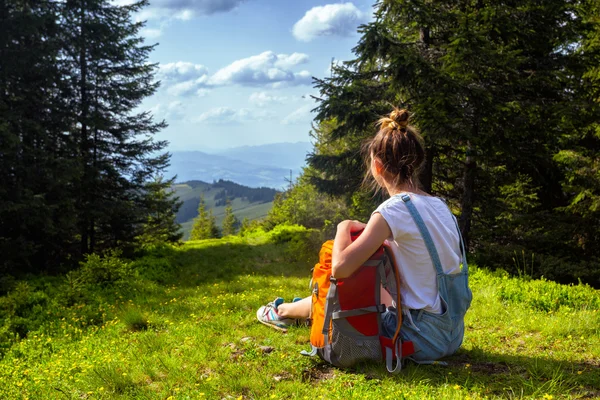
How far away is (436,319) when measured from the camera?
3.30 m

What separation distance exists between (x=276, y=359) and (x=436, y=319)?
158 cm

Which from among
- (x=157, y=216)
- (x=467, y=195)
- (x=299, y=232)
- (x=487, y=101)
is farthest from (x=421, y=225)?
(x=299, y=232)

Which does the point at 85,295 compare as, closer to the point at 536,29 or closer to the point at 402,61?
the point at 402,61

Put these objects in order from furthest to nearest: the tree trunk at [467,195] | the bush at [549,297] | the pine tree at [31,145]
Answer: the tree trunk at [467,195] < the pine tree at [31,145] < the bush at [549,297]

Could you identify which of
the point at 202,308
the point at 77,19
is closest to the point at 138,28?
the point at 77,19

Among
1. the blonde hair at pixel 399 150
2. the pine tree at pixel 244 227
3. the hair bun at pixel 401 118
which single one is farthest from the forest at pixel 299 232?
the pine tree at pixel 244 227

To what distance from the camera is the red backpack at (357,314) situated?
3250 mm

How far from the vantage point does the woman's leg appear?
14.5 feet

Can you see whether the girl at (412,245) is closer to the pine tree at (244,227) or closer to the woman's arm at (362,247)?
the woman's arm at (362,247)

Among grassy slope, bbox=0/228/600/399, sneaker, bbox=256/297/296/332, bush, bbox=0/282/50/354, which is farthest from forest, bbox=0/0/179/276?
sneaker, bbox=256/297/296/332

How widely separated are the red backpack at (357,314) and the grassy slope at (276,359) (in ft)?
0.60

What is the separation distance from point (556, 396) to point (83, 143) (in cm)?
1598

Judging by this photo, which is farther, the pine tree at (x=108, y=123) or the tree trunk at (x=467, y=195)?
the pine tree at (x=108, y=123)

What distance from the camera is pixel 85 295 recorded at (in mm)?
9211
